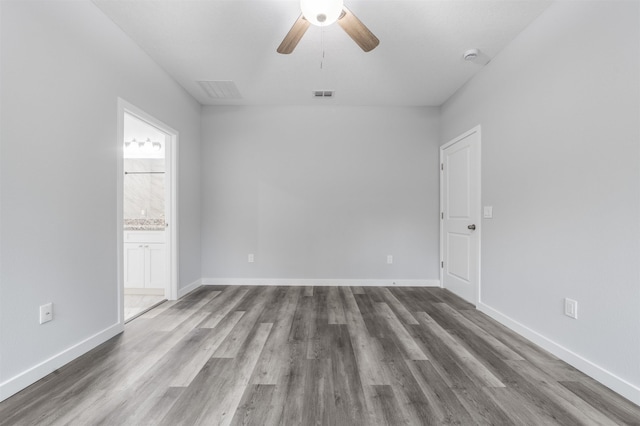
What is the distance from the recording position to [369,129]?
3.99 metres

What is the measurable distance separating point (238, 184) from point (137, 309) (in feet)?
6.39

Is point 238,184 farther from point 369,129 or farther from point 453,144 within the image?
point 453,144

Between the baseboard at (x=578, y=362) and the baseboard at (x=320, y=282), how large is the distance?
1.33 meters

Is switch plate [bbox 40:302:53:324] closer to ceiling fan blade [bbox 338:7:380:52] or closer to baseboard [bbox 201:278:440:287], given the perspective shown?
baseboard [bbox 201:278:440:287]

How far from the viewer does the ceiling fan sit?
1.63 metres

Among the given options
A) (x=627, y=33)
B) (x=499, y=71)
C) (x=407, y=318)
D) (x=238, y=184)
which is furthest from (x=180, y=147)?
(x=627, y=33)

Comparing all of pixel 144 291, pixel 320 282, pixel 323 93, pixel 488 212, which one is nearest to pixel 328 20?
pixel 323 93

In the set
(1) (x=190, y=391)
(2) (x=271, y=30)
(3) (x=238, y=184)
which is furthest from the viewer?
(3) (x=238, y=184)

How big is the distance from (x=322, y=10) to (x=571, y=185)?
2.05 meters

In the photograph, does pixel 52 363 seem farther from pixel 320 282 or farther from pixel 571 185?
pixel 571 185

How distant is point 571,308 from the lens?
1.92 metres

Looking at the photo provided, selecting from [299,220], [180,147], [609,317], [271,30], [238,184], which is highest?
[271,30]

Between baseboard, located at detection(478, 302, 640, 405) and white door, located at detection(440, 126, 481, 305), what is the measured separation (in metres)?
0.59

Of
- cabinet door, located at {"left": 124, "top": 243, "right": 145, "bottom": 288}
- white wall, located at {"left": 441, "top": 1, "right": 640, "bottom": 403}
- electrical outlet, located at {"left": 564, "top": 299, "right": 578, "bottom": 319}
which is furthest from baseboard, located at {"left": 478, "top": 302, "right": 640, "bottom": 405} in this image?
cabinet door, located at {"left": 124, "top": 243, "right": 145, "bottom": 288}
